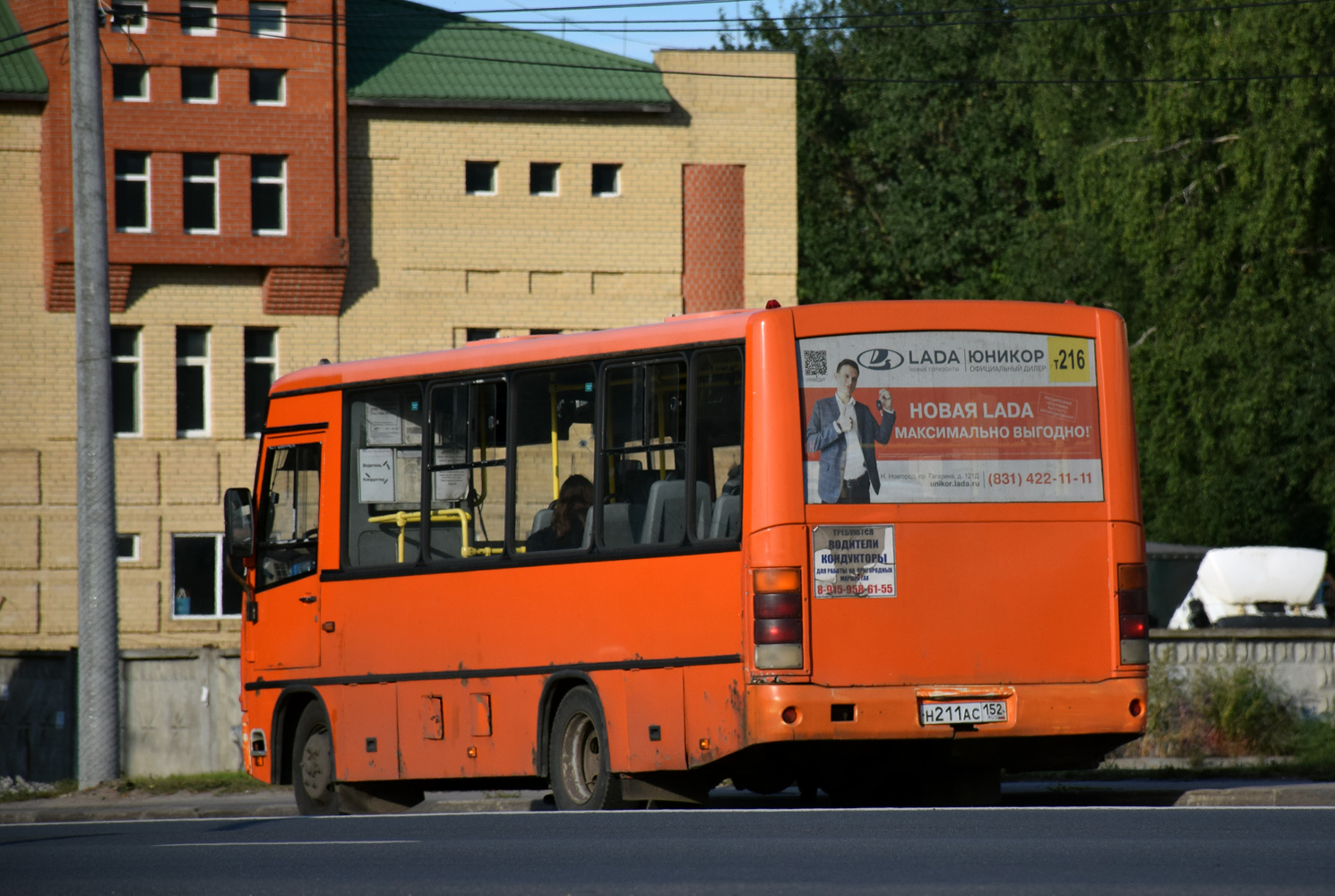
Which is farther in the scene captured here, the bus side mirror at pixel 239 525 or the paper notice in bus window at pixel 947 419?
the bus side mirror at pixel 239 525

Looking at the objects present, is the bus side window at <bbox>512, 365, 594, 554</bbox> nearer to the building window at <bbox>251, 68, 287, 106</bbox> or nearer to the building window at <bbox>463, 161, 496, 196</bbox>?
the building window at <bbox>251, 68, 287, 106</bbox>

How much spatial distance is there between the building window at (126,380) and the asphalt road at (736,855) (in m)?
26.1

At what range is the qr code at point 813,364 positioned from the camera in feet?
37.3

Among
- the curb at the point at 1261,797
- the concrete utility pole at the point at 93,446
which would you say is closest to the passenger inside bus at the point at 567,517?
the curb at the point at 1261,797

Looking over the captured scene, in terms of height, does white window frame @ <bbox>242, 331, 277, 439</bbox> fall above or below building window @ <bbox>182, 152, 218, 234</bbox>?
below

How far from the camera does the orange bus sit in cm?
1127

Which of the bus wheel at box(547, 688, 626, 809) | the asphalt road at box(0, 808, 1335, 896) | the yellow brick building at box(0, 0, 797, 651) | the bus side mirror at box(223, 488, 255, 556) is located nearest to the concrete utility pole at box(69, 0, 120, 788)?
the bus side mirror at box(223, 488, 255, 556)

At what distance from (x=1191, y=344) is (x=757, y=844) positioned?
28.6m

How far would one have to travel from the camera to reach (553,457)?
12742 millimetres

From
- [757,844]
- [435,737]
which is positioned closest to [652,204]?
[435,737]

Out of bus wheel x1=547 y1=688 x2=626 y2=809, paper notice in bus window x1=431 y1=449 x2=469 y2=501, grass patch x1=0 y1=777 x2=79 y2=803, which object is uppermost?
paper notice in bus window x1=431 y1=449 x2=469 y2=501

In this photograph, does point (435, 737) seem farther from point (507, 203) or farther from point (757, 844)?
point (507, 203)

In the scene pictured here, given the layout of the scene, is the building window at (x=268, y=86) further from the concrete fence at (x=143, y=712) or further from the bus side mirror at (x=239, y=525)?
the bus side mirror at (x=239, y=525)

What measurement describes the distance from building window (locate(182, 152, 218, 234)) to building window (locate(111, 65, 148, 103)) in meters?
1.30
